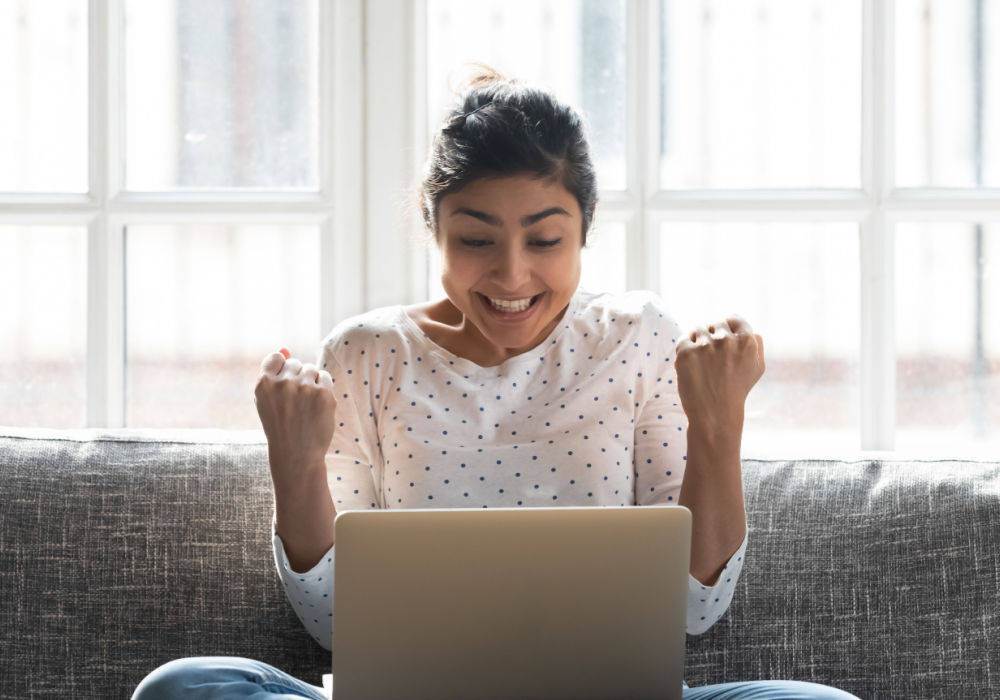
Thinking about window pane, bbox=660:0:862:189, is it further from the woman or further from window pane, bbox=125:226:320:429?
window pane, bbox=125:226:320:429

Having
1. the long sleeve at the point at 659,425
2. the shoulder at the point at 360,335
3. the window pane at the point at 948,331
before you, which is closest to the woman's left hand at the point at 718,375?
the long sleeve at the point at 659,425

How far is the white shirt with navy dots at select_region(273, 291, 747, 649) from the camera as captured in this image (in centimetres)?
142

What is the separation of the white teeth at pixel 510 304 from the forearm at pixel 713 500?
295 millimetres

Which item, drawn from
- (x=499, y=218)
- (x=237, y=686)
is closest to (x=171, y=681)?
(x=237, y=686)

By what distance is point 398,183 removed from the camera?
1.95 m

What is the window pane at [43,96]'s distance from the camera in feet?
6.65

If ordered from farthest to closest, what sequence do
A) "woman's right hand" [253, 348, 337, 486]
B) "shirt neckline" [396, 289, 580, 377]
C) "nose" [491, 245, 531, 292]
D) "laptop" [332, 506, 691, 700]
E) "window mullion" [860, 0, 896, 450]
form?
"window mullion" [860, 0, 896, 450] < "shirt neckline" [396, 289, 580, 377] < "nose" [491, 245, 531, 292] < "woman's right hand" [253, 348, 337, 486] < "laptop" [332, 506, 691, 700]

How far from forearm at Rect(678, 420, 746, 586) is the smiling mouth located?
294mm

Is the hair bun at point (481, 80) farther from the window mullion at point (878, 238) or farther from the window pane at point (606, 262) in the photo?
the window mullion at point (878, 238)

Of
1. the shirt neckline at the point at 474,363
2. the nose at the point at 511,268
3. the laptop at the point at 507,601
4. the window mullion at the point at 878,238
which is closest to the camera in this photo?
the laptop at the point at 507,601

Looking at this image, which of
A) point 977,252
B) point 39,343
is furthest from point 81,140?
point 977,252

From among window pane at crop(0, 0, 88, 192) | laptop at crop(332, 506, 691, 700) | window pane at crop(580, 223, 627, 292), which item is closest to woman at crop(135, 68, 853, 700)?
laptop at crop(332, 506, 691, 700)

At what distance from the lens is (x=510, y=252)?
138cm

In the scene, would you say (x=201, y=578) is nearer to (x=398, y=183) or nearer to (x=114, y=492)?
(x=114, y=492)
